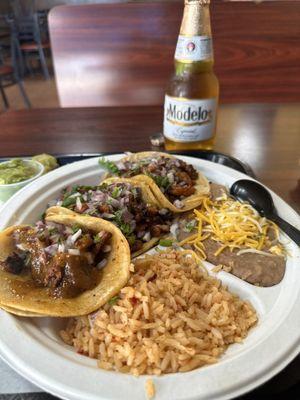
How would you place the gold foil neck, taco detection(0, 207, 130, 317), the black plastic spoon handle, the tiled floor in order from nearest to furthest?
taco detection(0, 207, 130, 317) < the black plastic spoon handle < the gold foil neck < the tiled floor

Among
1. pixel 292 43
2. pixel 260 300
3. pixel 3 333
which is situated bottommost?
pixel 260 300

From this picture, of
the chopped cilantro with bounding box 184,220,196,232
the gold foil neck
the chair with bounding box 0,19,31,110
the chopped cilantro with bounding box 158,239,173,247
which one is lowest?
the chair with bounding box 0,19,31,110

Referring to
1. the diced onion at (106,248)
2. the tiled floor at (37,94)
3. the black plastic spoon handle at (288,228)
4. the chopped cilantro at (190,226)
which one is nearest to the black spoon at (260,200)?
the black plastic spoon handle at (288,228)

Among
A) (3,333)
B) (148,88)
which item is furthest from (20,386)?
(148,88)

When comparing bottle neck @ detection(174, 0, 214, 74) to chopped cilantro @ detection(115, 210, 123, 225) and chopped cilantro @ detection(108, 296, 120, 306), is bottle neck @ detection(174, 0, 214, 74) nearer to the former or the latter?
chopped cilantro @ detection(115, 210, 123, 225)

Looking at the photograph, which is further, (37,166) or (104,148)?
(104,148)

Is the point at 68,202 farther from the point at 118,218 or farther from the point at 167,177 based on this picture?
the point at 167,177

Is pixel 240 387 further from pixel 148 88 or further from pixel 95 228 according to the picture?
pixel 148 88

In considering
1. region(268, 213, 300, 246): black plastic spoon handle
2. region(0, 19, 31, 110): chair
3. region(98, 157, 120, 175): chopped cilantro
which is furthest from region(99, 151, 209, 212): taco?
region(0, 19, 31, 110): chair
